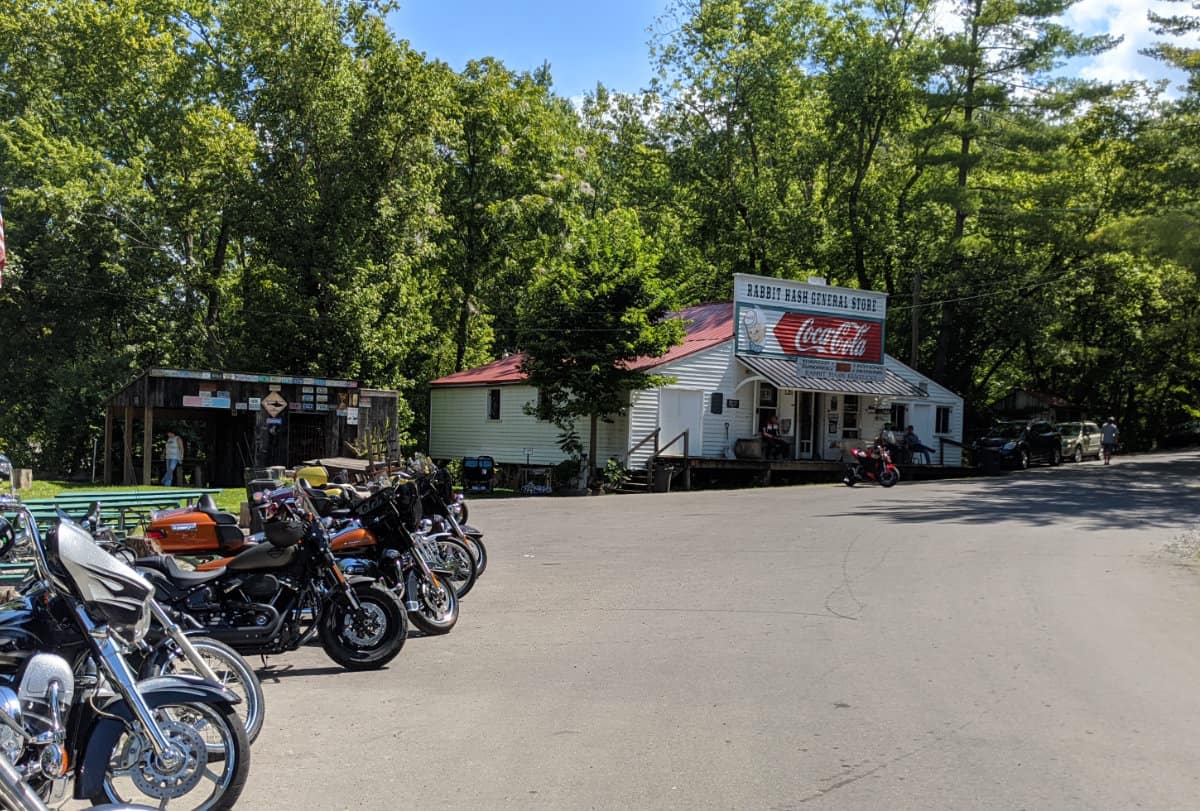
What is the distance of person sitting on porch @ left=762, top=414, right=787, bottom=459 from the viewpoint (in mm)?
29703

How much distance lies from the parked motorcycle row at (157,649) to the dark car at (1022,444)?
29.6 metres

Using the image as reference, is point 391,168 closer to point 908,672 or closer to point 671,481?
point 671,481

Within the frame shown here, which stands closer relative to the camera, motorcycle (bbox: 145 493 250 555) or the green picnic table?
motorcycle (bbox: 145 493 250 555)

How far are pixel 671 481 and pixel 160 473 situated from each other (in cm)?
1474

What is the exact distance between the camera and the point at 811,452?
3328cm

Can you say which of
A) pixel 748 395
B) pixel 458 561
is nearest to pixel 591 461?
pixel 748 395

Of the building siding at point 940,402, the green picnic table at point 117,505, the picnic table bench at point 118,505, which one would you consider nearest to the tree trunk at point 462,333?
the building siding at point 940,402

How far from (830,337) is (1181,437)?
101ft

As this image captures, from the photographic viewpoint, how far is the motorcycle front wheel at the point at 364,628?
7.41 meters

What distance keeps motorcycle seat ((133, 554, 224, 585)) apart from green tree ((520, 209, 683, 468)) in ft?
60.1

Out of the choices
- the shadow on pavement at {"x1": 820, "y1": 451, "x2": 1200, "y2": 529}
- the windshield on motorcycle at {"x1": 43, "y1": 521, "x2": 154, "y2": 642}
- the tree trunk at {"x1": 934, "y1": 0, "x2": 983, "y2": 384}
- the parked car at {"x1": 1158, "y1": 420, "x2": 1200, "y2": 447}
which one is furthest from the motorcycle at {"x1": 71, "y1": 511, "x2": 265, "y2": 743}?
the parked car at {"x1": 1158, "y1": 420, "x2": 1200, "y2": 447}

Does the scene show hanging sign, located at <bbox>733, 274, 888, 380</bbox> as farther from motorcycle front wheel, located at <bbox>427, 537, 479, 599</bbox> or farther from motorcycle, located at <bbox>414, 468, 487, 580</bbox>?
motorcycle front wheel, located at <bbox>427, 537, 479, 599</bbox>

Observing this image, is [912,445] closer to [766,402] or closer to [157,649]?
[766,402]

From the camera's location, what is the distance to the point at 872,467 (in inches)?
1078
